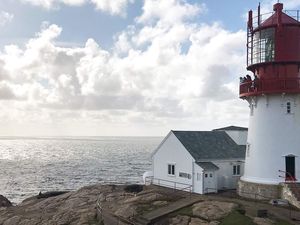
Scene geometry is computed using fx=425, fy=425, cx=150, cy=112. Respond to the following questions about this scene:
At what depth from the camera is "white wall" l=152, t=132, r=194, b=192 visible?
3697 centimetres

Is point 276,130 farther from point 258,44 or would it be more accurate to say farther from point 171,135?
point 171,135

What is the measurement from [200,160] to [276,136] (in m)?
7.42

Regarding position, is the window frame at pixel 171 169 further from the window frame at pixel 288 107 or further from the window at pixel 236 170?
the window frame at pixel 288 107

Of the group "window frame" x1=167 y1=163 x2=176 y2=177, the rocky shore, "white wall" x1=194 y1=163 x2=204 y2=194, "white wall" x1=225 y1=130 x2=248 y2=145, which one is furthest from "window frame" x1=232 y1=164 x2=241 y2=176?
the rocky shore

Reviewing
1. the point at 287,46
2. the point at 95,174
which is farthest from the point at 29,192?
the point at 287,46

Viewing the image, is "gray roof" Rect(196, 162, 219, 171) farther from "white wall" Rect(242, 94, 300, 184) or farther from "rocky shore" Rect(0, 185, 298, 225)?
"white wall" Rect(242, 94, 300, 184)

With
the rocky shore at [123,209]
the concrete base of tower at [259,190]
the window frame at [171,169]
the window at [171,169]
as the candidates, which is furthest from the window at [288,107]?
the window at [171,169]

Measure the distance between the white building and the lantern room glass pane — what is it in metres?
9.68

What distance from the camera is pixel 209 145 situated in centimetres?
3934

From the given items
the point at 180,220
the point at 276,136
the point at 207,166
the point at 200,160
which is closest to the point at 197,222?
A: the point at 180,220

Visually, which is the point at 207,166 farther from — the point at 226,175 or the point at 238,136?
the point at 238,136

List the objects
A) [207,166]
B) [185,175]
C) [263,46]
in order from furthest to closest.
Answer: [185,175]
[207,166]
[263,46]

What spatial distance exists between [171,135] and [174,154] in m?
1.78

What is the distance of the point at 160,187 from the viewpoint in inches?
1538
